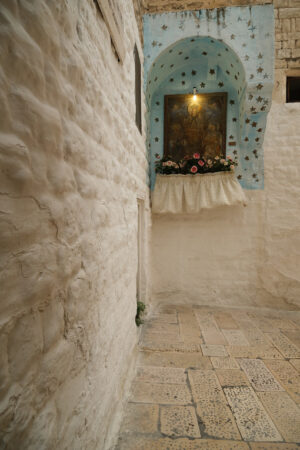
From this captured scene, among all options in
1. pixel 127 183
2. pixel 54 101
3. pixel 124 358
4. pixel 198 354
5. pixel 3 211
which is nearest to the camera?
pixel 3 211

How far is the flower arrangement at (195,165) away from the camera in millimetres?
4324

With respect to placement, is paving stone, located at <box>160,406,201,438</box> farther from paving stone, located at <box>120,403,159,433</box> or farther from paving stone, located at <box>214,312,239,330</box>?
paving stone, located at <box>214,312,239,330</box>

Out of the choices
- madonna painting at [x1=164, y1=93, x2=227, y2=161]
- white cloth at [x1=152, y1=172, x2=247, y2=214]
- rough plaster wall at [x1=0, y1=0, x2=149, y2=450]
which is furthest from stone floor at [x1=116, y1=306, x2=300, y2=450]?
madonna painting at [x1=164, y1=93, x2=227, y2=161]

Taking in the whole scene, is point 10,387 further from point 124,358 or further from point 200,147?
point 200,147

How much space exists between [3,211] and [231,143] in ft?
15.3

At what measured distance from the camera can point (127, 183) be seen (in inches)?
96.7

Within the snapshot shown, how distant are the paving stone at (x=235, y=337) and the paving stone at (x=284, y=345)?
0.39 meters

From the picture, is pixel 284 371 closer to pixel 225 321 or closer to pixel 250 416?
pixel 250 416

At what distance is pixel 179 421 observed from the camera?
2.04 meters

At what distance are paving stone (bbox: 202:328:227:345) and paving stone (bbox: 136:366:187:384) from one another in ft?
2.65

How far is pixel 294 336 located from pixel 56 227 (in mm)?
3953

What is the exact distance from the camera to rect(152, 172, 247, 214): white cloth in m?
4.36

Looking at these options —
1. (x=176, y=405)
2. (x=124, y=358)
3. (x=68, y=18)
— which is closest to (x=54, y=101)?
(x=68, y=18)

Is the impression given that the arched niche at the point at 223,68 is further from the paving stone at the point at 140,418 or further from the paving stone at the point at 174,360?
the paving stone at the point at 140,418
